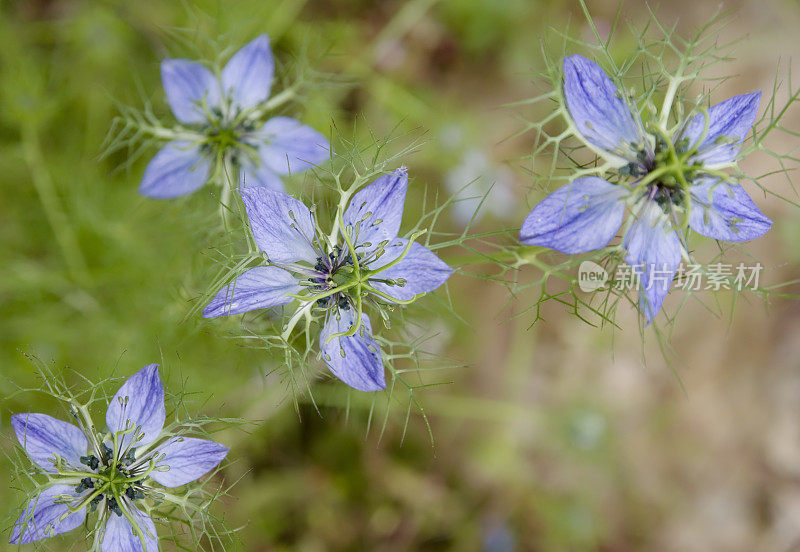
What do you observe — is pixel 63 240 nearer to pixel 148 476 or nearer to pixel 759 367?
pixel 148 476

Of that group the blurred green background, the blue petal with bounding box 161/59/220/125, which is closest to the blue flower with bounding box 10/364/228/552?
the blurred green background

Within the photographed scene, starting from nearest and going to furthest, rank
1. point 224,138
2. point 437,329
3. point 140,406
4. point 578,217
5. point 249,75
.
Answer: point 578,217, point 140,406, point 224,138, point 249,75, point 437,329

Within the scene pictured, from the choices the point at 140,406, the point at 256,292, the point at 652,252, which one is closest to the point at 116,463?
Result: the point at 140,406

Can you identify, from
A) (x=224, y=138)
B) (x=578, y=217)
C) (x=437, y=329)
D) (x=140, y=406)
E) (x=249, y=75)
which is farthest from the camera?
(x=437, y=329)

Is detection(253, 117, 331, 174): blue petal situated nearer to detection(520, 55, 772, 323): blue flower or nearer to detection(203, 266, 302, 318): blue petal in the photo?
detection(203, 266, 302, 318): blue petal

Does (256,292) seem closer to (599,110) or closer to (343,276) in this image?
(343,276)
